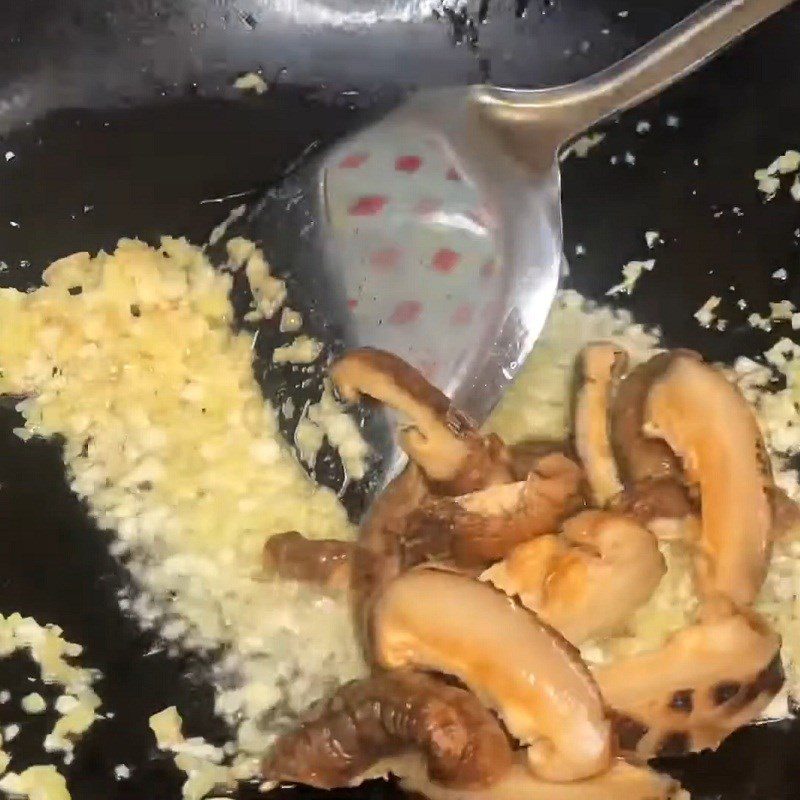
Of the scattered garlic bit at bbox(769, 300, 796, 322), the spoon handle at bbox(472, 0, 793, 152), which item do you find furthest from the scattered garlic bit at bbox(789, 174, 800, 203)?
the spoon handle at bbox(472, 0, 793, 152)

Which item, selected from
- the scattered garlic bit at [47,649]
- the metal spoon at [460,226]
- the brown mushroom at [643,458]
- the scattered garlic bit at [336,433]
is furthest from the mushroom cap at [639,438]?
the scattered garlic bit at [47,649]

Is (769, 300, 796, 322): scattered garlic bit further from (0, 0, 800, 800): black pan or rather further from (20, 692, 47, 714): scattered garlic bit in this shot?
(20, 692, 47, 714): scattered garlic bit

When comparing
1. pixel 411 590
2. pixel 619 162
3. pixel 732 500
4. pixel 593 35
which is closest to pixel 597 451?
pixel 732 500

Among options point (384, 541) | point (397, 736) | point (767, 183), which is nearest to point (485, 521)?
point (384, 541)

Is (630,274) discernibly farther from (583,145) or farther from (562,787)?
(562,787)

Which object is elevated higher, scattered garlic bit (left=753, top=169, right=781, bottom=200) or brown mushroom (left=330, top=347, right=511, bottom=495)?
scattered garlic bit (left=753, top=169, right=781, bottom=200)

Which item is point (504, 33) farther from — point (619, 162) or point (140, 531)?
point (140, 531)

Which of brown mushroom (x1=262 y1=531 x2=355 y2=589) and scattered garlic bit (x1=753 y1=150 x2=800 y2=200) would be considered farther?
scattered garlic bit (x1=753 y1=150 x2=800 y2=200)

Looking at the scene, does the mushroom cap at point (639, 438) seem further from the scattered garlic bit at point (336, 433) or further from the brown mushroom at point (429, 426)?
the scattered garlic bit at point (336, 433)
